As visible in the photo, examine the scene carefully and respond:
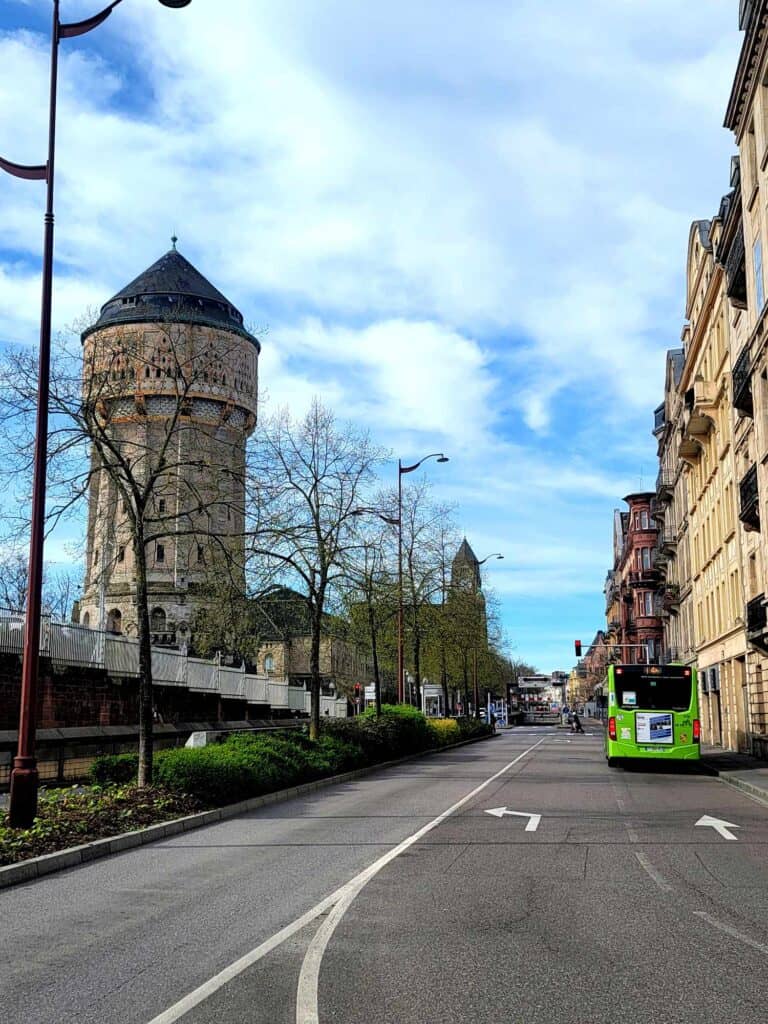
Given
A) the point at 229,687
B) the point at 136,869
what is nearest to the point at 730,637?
the point at 229,687

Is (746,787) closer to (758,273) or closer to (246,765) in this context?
(246,765)

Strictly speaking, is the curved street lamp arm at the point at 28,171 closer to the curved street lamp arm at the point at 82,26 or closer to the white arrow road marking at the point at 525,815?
the curved street lamp arm at the point at 82,26

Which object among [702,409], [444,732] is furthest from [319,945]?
[702,409]

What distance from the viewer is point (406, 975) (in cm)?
661

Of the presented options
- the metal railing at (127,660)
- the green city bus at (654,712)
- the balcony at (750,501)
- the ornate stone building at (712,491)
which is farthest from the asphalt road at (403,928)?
the ornate stone building at (712,491)

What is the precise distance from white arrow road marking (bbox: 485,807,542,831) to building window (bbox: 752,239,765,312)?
55.0ft

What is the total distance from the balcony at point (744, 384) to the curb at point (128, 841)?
17.0m

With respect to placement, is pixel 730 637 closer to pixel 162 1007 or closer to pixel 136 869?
pixel 136 869

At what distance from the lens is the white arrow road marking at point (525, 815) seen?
15.3 meters

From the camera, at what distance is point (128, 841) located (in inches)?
530

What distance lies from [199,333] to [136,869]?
1177 centimetres

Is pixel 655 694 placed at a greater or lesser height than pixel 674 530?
lesser

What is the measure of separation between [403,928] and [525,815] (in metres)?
9.27

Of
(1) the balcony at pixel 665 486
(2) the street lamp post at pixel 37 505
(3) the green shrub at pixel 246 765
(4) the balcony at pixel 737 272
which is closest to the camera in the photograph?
(2) the street lamp post at pixel 37 505
